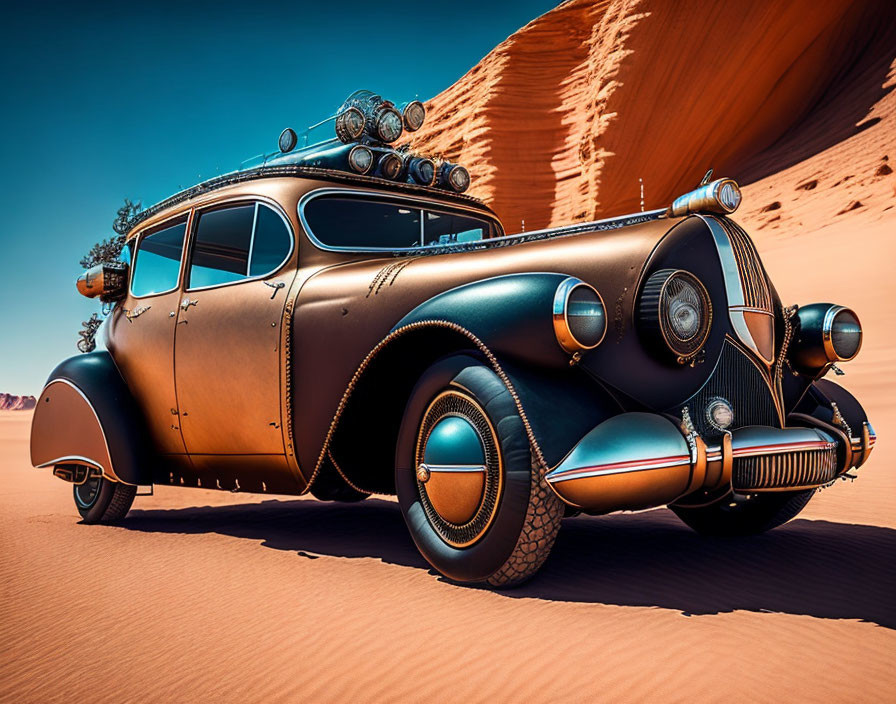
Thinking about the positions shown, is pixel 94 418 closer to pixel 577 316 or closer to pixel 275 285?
pixel 275 285

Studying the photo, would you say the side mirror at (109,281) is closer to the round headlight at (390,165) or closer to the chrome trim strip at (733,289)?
the round headlight at (390,165)

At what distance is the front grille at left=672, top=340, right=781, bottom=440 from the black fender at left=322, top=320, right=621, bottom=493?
383mm

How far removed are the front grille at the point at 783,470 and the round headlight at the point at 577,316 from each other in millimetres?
713

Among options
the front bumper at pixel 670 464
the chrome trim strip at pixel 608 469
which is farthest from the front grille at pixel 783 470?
the chrome trim strip at pixel 608 469

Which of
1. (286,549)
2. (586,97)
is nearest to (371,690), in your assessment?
(286,549)

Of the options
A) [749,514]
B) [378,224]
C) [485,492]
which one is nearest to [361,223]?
[378,224]

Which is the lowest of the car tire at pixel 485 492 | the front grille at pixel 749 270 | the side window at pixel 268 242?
the car tire at pixel 485 492

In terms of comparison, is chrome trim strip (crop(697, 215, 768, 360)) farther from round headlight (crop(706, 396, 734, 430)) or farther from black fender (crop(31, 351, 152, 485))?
black fender (crop(31, 351, 152, 485))

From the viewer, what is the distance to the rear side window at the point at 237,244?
4.45m

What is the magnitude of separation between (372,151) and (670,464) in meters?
3.02

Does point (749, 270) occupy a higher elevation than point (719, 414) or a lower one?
higher

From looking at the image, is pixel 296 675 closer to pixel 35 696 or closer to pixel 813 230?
pixel 35 696

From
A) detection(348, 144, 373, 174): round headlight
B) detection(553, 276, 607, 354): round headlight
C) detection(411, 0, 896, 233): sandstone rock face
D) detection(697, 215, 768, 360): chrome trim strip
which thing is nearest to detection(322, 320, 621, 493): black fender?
detection(553, 276, 607, 354): round headlight

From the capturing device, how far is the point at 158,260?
534cm
